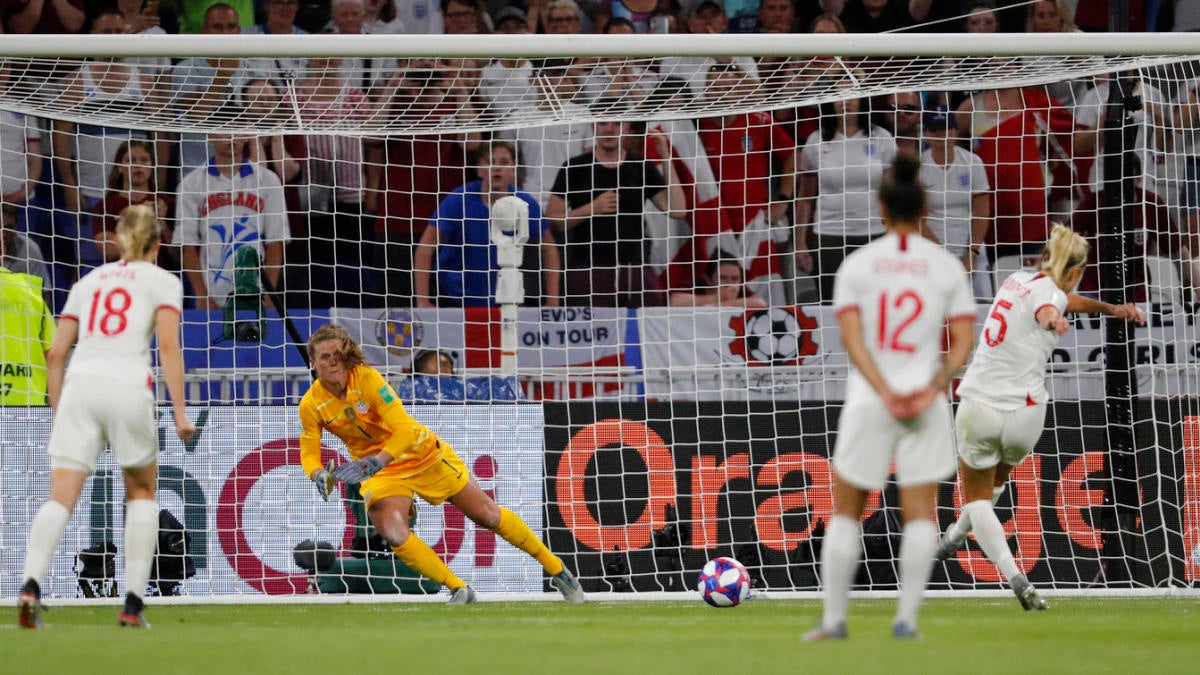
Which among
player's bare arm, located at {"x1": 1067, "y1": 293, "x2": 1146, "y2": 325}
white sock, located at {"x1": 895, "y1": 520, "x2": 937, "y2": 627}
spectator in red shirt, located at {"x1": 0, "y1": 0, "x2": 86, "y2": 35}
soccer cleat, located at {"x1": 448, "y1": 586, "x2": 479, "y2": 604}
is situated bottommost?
soccer cleat, located at {"x1": 448, "y1": 586, "x2": 479, "y2": 604}

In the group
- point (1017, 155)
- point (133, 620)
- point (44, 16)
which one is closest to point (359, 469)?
point (133, 620)

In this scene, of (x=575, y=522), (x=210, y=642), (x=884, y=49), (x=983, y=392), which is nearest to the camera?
(x=210, y=642)

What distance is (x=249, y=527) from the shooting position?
11102 mm

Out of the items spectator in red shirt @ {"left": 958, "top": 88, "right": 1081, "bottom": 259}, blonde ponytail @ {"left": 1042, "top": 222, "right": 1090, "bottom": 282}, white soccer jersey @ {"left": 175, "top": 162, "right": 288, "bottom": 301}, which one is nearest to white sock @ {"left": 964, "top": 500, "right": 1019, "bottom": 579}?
blonde ponytail @ {"left": 1042, "top": 222, "right": 1090, "bottom": 282}

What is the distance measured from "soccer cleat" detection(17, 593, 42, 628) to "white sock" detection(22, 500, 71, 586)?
0.08m

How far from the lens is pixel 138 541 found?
23.9ft

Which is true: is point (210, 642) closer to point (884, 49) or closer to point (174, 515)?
point (174, 515)

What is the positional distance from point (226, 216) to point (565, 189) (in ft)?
8.92

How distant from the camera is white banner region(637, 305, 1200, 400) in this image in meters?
12.3

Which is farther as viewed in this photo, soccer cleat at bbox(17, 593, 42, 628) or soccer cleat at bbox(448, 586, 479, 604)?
soccer cleat at bbox(448, 586, 479, 604)

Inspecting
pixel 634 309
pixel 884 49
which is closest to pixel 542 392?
pixel 634 309

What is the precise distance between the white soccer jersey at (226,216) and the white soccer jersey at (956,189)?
5.26 metres

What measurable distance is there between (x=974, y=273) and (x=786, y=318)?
5.77ft

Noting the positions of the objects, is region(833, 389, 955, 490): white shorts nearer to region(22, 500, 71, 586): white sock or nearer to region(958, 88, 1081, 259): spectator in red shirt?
region(22, 500, 71, 586): white sock
